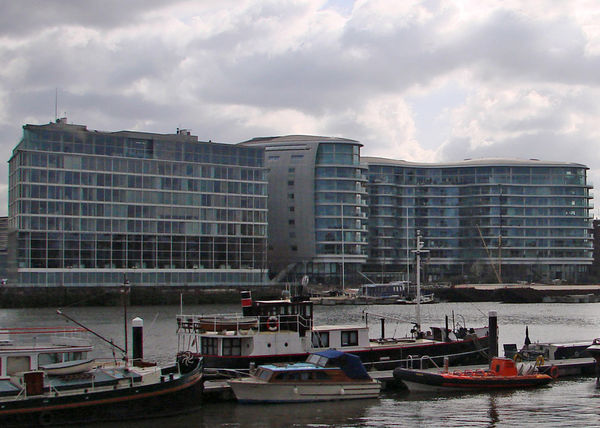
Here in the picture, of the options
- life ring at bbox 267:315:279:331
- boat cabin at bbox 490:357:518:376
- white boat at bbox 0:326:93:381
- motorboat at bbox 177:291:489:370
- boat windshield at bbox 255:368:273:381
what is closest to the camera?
white boat at bbox 0:326:93:381

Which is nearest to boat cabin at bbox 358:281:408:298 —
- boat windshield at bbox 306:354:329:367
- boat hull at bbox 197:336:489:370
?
boat hull at bbox 197:336:489:370

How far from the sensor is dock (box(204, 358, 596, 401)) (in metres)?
41.9

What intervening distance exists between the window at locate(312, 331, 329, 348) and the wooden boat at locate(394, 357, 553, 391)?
4.19 m

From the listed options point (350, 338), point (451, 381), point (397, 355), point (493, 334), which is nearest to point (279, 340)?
point (350, 338)

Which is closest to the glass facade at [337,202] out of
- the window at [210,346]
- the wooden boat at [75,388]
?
the window at [210,346]

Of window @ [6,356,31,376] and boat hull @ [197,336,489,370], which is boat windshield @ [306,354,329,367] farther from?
window @ [6,356,31,376]

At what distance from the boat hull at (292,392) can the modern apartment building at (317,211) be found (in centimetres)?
13869

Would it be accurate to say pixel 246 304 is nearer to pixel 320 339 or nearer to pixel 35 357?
pixel 320 339

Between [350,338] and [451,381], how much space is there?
6.04 meters

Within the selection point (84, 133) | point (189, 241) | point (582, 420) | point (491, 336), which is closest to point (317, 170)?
point (189, 241)

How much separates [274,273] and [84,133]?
60263mm

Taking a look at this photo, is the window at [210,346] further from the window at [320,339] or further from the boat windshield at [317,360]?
the boat windshield at [317,360]

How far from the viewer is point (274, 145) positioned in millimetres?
189625

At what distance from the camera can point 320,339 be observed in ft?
155
